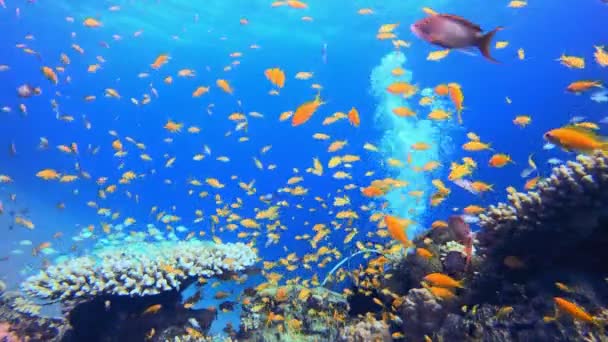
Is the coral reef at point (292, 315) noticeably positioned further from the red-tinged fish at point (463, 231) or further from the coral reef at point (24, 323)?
the coral reef at point (24, 323)

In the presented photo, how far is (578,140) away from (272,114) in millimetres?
37236

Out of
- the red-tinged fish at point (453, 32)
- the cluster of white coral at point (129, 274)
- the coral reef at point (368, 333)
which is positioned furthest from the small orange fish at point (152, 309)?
the red-tinged fish at point (453, 32)

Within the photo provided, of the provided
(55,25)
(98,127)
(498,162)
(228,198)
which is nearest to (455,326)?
(498,162)

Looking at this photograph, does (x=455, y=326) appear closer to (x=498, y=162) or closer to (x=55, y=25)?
(x=498, y=162)

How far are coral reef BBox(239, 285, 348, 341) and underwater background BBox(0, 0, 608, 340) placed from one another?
271 cm

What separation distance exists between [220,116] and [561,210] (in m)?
43.9

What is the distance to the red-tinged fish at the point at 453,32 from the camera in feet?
8.40

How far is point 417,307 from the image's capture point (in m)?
4.67

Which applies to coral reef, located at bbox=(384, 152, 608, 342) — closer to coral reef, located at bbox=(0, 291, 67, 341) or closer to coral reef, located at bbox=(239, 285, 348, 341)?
coral reef, located at bbox=(239, 285, 348, 341)

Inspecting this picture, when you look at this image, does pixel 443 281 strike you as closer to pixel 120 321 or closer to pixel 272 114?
pixel 120 321

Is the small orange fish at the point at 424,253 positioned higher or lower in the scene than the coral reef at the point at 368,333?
higher

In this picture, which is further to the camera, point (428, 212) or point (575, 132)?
point (428, 212)

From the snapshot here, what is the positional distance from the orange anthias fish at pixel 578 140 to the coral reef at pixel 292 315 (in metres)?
3.93

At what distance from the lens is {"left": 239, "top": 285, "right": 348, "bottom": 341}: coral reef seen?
593cm
